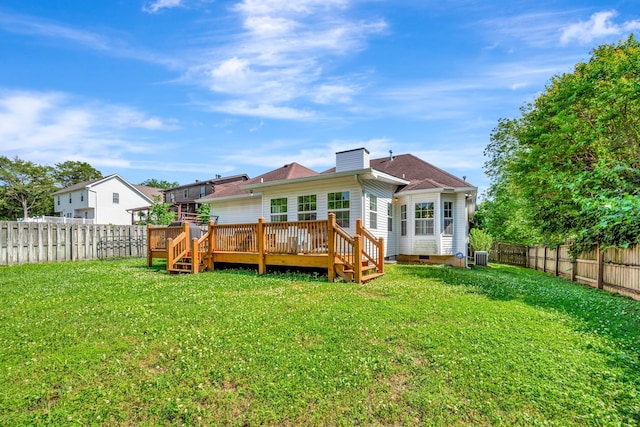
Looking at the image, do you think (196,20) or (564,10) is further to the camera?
(196,20)

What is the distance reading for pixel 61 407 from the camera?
2662 millimetres

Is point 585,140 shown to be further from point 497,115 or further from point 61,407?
point 497,115

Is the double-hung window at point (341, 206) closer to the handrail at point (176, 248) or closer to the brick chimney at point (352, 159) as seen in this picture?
the brick chimney at point (352, 159)

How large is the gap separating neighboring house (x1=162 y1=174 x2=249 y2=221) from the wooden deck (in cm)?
2052

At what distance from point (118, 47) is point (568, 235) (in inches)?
641

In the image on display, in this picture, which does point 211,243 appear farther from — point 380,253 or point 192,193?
point 192,193

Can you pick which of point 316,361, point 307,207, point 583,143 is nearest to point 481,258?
point 583,143

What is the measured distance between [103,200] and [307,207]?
2962 centimetres

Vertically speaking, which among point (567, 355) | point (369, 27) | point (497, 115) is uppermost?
point (497, 115)

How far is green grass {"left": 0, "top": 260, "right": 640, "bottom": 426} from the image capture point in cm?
264

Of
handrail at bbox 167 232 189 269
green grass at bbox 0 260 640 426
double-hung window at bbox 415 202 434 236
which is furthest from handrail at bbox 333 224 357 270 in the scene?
double-hung window at bbox 415 202 434 236

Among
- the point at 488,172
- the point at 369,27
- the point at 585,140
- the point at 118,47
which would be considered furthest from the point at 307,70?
the point at 488,172

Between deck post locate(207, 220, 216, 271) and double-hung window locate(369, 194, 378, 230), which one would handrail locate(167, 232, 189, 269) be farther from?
double-hung window locate(369, 194, 378, 230)

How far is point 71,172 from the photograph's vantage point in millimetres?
44844
